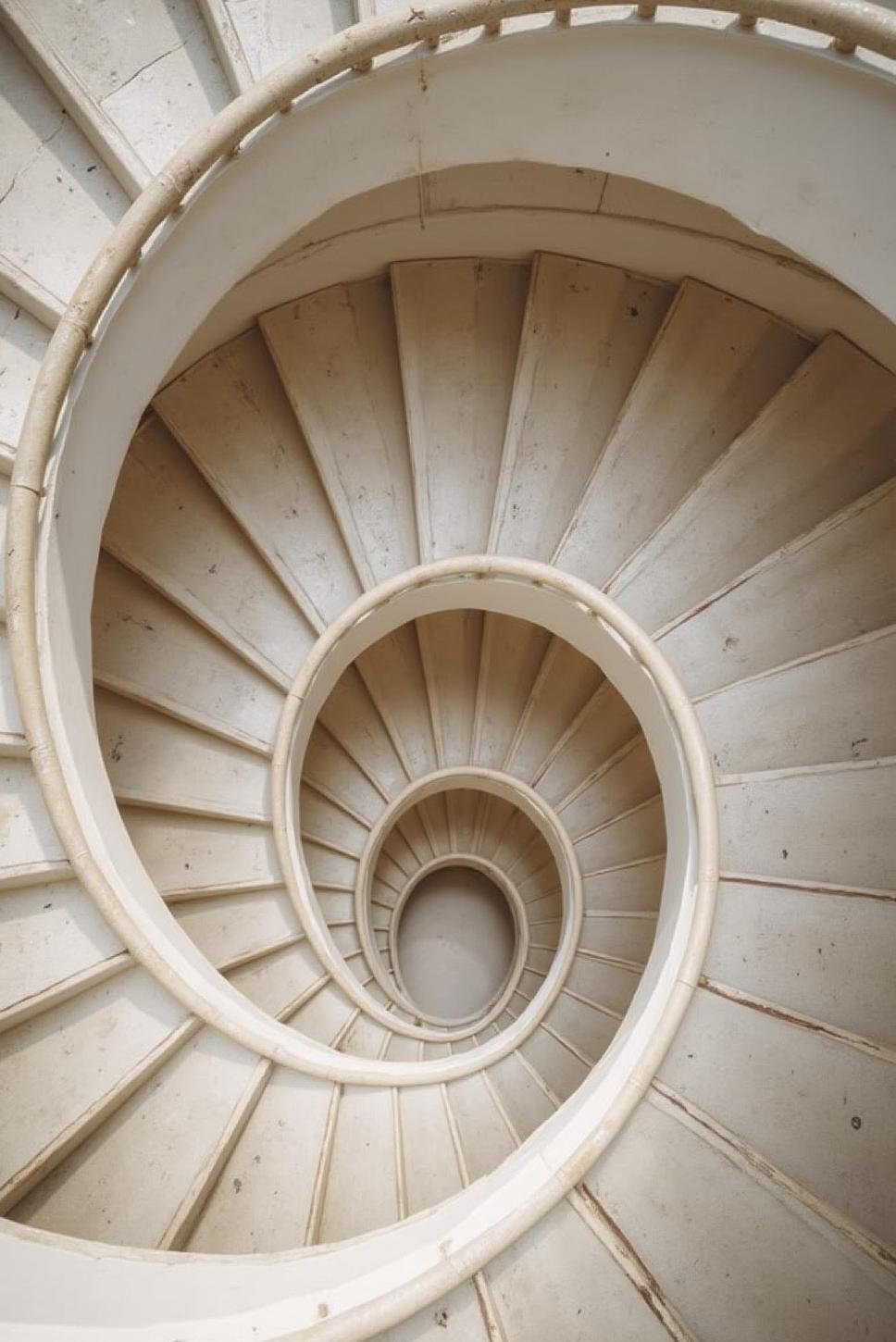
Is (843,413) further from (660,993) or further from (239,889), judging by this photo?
(239,889)

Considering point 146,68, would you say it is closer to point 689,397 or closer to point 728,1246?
point 689,397

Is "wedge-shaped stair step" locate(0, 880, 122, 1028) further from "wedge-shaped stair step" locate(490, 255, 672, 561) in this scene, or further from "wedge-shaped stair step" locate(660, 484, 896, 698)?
"wedge-shaped stair step" locate(490, 255, 672, 561)

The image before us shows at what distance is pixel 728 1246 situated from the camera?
209cm

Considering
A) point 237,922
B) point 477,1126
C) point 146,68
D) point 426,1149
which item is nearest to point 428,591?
point 237,922

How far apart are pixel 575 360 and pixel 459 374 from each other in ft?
1.95

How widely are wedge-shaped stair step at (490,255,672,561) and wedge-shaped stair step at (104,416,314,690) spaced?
1.42 meters

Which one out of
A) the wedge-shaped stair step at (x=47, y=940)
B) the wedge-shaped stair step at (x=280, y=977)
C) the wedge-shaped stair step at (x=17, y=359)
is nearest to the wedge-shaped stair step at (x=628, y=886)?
the wedge-shaped stair step at (x=280, y=977)

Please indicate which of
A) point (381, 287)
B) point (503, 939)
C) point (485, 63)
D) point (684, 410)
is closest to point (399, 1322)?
point (684, 410)

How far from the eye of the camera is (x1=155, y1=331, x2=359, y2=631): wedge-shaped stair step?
3.47 m

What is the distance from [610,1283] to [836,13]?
3.50 m

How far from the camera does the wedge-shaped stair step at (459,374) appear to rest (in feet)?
11.7

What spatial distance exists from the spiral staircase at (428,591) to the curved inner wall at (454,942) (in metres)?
3.29

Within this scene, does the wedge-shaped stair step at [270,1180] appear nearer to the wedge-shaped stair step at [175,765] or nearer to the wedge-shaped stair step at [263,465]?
the wedge-shaped stair step at [175,765]

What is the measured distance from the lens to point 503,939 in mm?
7762
